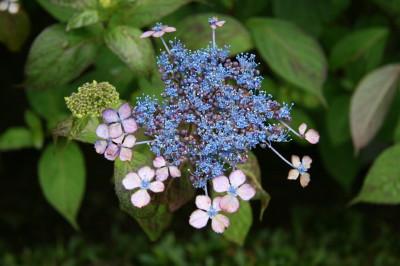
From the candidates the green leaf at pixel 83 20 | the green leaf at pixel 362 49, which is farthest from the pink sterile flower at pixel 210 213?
the green leaf at pixel 362 49

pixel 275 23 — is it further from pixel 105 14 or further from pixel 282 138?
pixel 282 138

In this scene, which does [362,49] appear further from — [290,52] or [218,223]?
[218,223]

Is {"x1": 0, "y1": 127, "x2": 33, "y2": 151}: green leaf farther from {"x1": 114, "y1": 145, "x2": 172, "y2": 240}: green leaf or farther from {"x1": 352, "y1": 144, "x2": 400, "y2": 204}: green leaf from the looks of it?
{"x1": 352, "y1": 144, "x2": 400, "y2": 204}: green leaf

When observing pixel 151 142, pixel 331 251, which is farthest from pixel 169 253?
pixel 151 142

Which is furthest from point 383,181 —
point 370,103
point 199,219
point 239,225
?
point 199,219

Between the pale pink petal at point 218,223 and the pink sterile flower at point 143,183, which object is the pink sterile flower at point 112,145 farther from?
the pale pink petal at point 218,223

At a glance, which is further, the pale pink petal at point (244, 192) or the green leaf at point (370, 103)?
the green leaf at point (370, 103)

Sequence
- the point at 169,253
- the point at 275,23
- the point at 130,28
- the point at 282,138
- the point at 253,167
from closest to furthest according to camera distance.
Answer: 1. the point at 282,138
2. the point at 253,167
3. the point at 130,28
4. the point at 275,23
5. the point at 169,253
